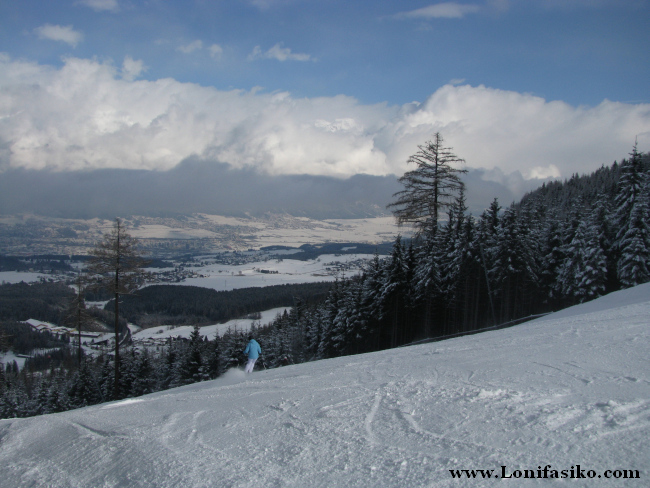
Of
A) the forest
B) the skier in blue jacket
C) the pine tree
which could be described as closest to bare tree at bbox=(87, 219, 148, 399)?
the forest

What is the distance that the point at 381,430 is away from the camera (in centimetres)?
497

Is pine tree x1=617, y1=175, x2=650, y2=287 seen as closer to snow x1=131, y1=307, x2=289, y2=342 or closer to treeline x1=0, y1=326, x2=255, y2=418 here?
treeline x1=0, y1=326, x2=255, y2=418

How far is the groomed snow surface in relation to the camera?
401 cm

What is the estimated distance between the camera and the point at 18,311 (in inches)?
4070

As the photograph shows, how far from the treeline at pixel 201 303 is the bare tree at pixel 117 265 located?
7995 centimetres

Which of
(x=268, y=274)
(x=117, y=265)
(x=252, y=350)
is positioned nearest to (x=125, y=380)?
(x=117, y=265)

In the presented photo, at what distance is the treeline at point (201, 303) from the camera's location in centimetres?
10900

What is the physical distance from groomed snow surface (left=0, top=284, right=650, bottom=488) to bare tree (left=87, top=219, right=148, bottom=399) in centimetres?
1388

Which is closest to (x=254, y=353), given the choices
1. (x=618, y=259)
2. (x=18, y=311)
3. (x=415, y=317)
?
(x=415, y=317)

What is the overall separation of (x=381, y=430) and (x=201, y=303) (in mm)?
122253

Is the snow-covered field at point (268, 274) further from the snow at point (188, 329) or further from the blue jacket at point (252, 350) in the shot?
the blue jacket at point (252, 350)

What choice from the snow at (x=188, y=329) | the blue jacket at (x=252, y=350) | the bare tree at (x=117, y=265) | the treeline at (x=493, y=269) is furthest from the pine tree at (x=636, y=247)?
the snow at (x=188, y=329)

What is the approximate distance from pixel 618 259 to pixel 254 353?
91.0 feet

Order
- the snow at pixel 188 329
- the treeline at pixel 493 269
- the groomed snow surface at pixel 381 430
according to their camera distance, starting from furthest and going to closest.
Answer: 1. the snow at pixel 188 329
2. the treeline at pixel 493 269
3. the groomed snow surface at pixel 381 430
